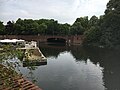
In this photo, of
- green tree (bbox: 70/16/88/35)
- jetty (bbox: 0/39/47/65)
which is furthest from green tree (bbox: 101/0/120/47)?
green tree (bbox: 70/16/88/35)

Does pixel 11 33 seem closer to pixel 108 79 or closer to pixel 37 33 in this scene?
pixel 37 33

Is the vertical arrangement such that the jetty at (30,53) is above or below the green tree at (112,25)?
below

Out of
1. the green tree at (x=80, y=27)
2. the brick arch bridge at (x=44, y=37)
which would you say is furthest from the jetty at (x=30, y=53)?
the green tree at (x=80, y=27)

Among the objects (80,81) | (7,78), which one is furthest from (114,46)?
(7,78)

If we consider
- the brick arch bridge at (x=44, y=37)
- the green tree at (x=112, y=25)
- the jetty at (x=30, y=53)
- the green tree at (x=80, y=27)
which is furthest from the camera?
the green tree at (x=80, y=27)

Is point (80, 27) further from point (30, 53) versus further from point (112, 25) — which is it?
point (30, 53)

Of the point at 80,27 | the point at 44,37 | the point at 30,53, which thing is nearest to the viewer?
the point at 30,53

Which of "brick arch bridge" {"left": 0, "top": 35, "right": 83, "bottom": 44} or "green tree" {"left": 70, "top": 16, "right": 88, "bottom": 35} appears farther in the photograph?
"green tree" {"left": 70, "top": 16, "right": 88, "bottom": 35}

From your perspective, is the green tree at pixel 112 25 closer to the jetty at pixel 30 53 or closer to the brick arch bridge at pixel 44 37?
the jetty at pixel 30 53

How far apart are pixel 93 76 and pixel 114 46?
3514 centimetres

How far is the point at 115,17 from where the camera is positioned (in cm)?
6288

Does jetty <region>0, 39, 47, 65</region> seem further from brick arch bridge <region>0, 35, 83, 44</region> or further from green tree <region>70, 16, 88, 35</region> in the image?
green tree <region>70, 16, 88, 35</region>

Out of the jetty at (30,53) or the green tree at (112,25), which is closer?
the jetty at (30,53)

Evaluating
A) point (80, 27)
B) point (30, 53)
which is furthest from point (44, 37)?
point (30, 53)
